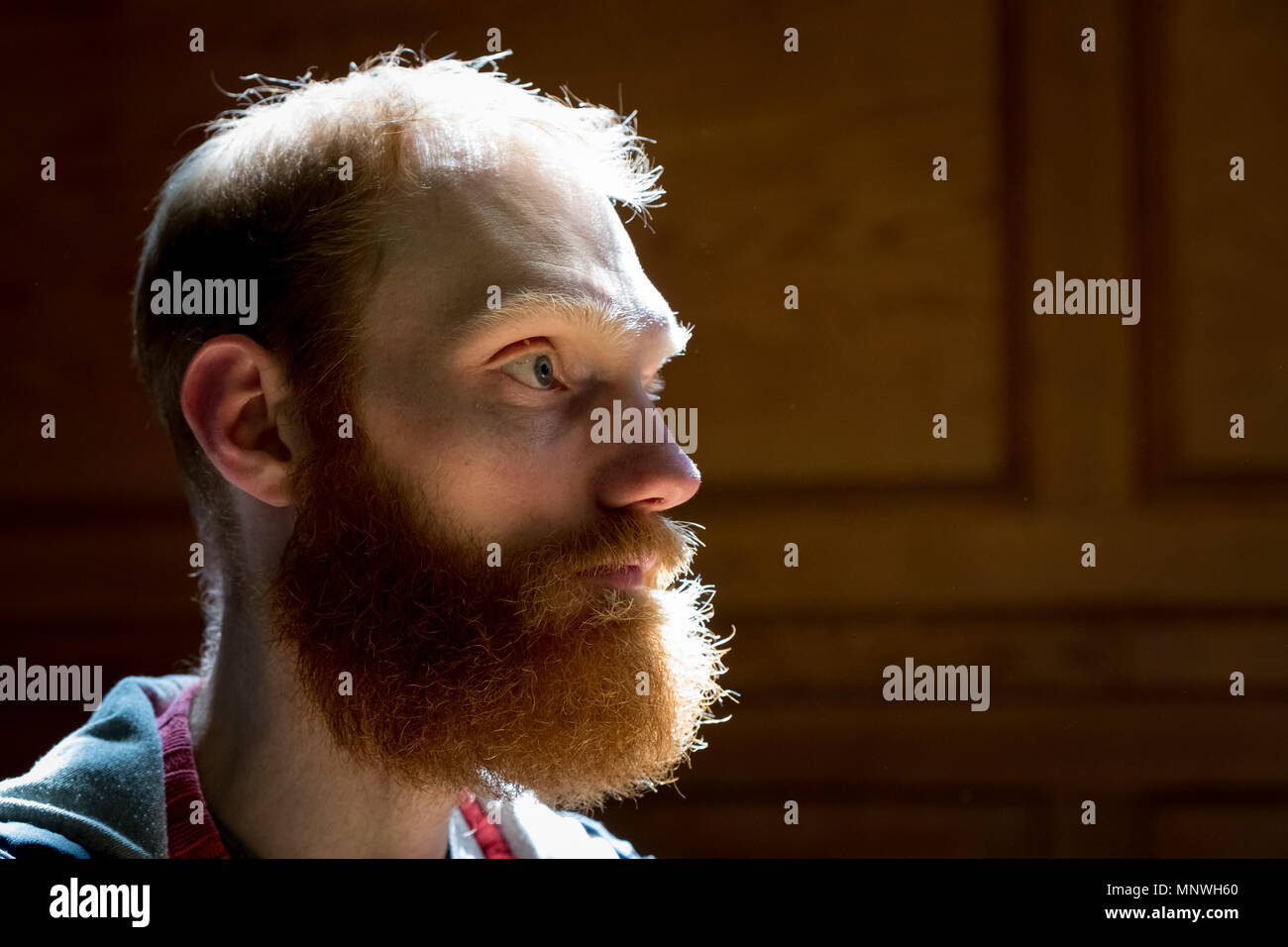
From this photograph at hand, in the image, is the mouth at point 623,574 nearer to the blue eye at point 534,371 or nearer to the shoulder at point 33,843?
the blue eye at point 534,371

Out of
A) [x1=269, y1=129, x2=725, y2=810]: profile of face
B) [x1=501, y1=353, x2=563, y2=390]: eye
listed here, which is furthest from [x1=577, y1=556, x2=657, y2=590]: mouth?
[x1=501, y1=353, x2=563, y2=390]: eye

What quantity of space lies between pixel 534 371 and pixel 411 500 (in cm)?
18

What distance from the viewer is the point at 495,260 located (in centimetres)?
101

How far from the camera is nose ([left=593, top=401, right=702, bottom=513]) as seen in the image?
1.01 meters

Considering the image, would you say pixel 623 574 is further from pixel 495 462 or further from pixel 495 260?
pixel 495 260

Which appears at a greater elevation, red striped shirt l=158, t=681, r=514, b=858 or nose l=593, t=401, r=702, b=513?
nose l=593, t=401, r=702, b=513

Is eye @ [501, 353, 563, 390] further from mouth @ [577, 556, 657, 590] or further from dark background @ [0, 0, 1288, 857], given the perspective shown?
dark background @ [0, 0, 1288, 857]

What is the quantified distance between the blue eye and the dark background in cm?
75

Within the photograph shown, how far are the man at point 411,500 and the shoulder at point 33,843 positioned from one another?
51 millimetres

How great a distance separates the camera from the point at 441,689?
3.39ft

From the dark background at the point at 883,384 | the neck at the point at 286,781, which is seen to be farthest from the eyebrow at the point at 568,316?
the dark background at the point at 883,384

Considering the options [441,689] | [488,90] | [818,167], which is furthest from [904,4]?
[441,689]

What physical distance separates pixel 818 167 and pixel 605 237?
76 cm
